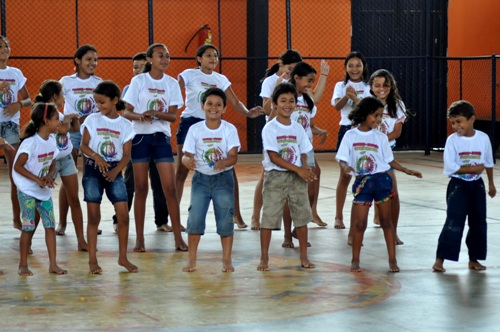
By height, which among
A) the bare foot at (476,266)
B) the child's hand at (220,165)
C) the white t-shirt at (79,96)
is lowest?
the bare foot at (476,266)

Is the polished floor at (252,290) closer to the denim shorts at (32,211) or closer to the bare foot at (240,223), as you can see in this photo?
the bare foot at (240,223)

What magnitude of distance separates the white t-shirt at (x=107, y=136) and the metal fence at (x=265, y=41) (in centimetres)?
1006

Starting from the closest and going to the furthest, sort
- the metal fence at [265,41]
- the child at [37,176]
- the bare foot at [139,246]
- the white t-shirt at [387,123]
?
the child at [37,176] → the bare foot at [139,246] → the white t-shirt at [387,123] → the metal fence at [265,41]

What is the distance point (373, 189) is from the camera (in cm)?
889

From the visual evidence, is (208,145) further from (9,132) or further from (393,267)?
(9,132)

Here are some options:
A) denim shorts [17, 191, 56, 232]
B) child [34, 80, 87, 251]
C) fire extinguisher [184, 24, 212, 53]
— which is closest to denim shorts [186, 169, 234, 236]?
denim shorts [17, 191, 56, 232]

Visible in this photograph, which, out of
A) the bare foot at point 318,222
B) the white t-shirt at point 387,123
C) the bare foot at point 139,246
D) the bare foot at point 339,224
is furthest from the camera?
the bare foot at point 318,222

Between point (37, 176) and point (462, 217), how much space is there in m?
3.45

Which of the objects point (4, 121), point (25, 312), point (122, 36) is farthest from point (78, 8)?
point (25, 312)

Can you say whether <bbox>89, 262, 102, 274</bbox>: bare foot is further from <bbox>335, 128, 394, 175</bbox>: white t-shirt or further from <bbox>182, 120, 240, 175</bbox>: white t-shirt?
<bbox>335, 128, 394, 175</bbox>: white t-shirt

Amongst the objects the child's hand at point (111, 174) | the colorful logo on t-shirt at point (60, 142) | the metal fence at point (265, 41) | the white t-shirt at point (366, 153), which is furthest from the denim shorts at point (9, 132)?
the metal fence at point (265, 41)

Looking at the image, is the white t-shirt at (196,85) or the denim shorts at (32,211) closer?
the denim shorts at (32,211)

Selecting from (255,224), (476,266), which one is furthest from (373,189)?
(255,224)

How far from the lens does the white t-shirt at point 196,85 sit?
1066 cm
